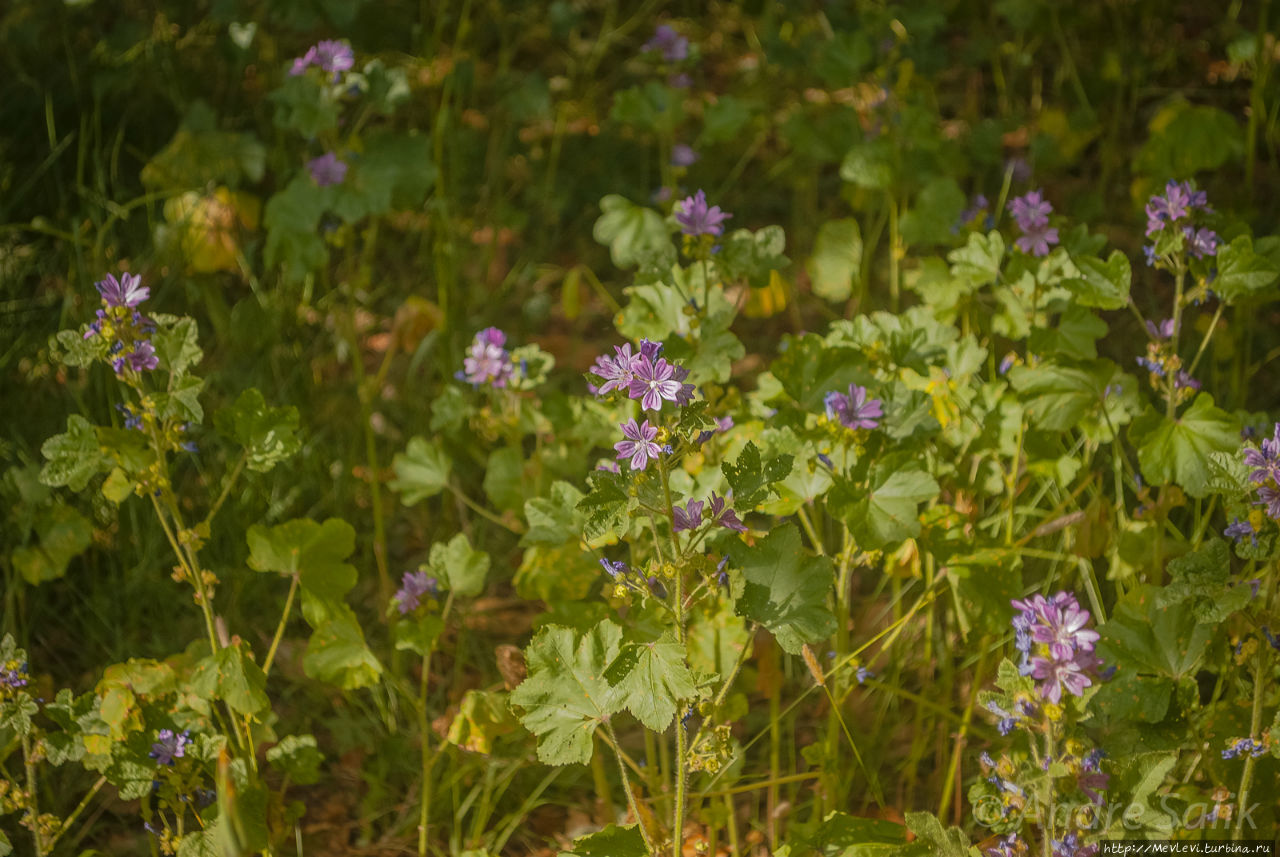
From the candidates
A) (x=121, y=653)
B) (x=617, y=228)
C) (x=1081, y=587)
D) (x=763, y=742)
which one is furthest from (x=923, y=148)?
(x=121, y=653)

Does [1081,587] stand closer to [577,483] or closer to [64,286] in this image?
[577,483]

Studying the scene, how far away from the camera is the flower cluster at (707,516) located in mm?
1546

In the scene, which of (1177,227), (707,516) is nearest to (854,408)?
(707,516)

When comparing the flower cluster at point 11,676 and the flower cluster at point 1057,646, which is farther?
the flower cluster at point 11,676

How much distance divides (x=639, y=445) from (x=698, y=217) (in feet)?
2.01

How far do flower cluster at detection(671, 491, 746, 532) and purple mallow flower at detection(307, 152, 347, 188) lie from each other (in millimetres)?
1322

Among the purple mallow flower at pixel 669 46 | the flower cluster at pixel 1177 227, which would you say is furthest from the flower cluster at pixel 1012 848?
the purple mallow flower at pixel 669 46

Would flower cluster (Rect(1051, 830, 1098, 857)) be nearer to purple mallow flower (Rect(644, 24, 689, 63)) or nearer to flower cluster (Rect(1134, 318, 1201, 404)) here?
flower cluster (Rect(1134, 318, 1201, 404))

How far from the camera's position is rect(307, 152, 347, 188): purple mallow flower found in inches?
99.2

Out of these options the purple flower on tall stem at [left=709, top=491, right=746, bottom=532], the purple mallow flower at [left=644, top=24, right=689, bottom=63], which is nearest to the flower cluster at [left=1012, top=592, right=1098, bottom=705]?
the purple flower on tall stem at [left=709, top=491, right=746, bottom=532]

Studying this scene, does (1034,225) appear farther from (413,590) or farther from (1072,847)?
(413,590)

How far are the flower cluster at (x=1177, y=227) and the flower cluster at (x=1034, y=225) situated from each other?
25 centimetres

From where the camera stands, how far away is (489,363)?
7.39ft

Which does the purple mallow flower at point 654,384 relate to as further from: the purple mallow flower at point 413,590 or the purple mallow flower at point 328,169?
the purple mallow flower at point 328,169
